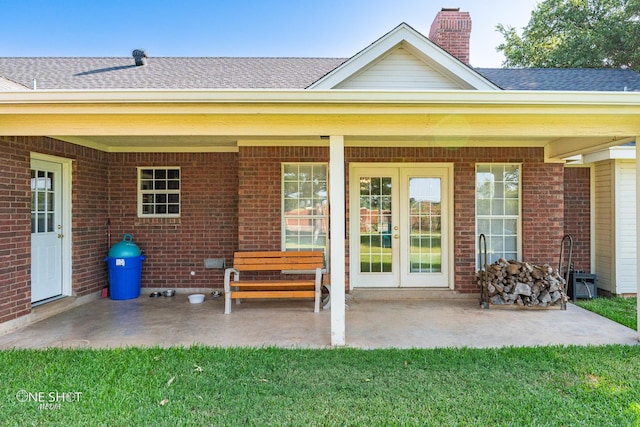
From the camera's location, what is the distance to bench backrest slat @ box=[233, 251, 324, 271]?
6281mm

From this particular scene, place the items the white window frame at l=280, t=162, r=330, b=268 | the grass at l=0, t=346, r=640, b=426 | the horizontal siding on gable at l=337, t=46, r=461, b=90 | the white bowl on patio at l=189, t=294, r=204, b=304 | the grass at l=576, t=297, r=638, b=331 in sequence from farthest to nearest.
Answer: the horizontal siding on gable at l=337, t=46, r=461, b=90
the white window frame at l=280, t=162, r=330, b=268
the white bowl on patio at l=189, t=294, r=204, b=304
the grass at l=576, t=297, r=638, b=331
the grass at l=0, t=346, r=640, b=426

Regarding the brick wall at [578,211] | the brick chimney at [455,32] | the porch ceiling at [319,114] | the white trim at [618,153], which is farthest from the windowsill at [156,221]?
the white trim at [618,153]

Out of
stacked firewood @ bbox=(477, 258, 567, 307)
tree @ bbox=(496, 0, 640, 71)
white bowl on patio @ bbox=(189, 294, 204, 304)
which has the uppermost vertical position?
tree @ bbox=(496, 0, 640, 71)

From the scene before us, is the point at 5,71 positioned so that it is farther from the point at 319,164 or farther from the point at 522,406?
the point at 522,406

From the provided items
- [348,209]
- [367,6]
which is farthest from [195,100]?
Answer: [367,6]

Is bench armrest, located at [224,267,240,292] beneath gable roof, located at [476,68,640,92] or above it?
beneath

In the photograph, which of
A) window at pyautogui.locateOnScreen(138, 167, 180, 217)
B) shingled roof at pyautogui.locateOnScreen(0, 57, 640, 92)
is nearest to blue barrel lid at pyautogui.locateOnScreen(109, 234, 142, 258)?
window at pyautogui.locateOnScreen(138, 167, 180, 217)

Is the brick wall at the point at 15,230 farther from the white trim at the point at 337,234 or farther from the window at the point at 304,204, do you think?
the white trim at the point at 337,234

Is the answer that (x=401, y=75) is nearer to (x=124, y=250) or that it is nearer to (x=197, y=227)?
(x=197, y=227)

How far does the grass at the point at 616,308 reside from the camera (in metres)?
5.21

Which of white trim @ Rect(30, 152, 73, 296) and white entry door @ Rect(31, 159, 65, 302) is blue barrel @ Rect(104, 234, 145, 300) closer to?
white trim @ Rect(30, 152, 73, 296)

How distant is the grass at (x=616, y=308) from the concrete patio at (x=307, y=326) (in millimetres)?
167

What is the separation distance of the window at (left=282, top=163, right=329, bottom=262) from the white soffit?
5.13 ft

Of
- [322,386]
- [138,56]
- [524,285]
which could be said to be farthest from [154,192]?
[524,285]
